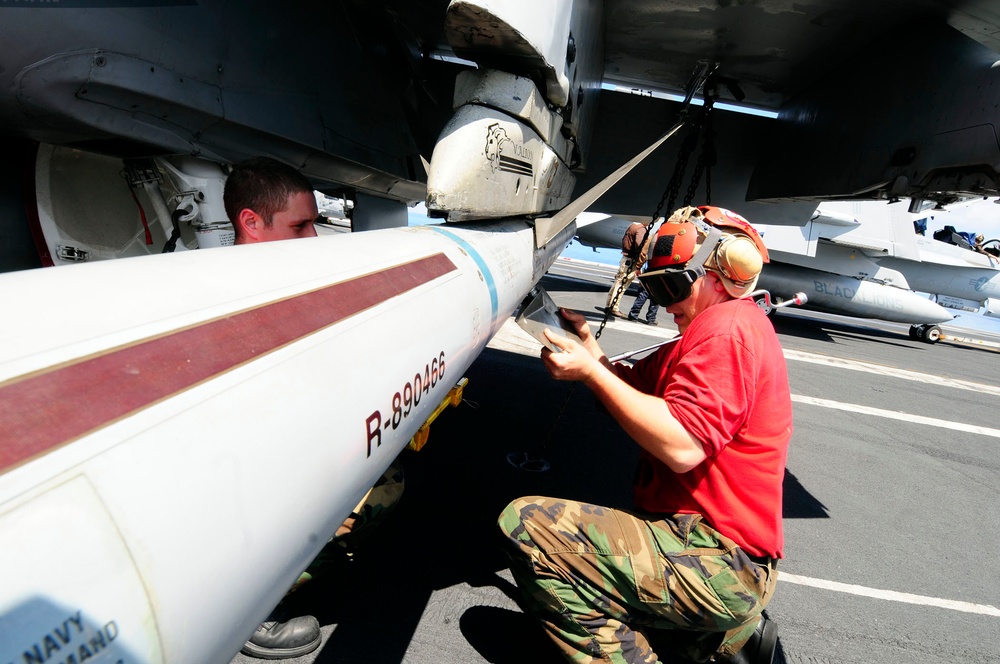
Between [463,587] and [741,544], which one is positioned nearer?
[741,544]

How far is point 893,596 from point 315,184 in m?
5.97

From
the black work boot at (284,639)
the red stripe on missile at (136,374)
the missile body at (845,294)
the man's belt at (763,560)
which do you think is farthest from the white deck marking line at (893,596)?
the missile body at (845,294)

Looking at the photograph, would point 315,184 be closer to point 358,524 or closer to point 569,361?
point 358,524

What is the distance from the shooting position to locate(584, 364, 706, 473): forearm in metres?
1.76

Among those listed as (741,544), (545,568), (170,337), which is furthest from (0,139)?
(741,544)

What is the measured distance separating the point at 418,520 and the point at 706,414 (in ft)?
Answer: 6.70

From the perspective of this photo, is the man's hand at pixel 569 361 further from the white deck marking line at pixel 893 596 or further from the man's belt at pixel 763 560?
the white deck marking line at pixel 893 596

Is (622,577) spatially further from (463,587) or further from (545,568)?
(463,587)

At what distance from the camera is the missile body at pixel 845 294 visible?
14.4m

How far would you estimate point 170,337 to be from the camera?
0.84m

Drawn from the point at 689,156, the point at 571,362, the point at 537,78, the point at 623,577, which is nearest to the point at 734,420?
the point at 571,362

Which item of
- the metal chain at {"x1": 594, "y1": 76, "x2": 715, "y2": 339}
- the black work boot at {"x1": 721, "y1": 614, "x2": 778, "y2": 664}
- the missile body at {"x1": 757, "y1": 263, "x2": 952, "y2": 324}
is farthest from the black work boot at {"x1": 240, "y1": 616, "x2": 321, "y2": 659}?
the missile body at {"x1": 757, "y1": 263, "x2": 952, "y2": 324}

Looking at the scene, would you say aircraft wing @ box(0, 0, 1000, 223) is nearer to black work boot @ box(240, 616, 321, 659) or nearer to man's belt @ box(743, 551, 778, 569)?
man's belt @ box(743, 551, 778, 569)

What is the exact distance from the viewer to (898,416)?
7.05 metres
